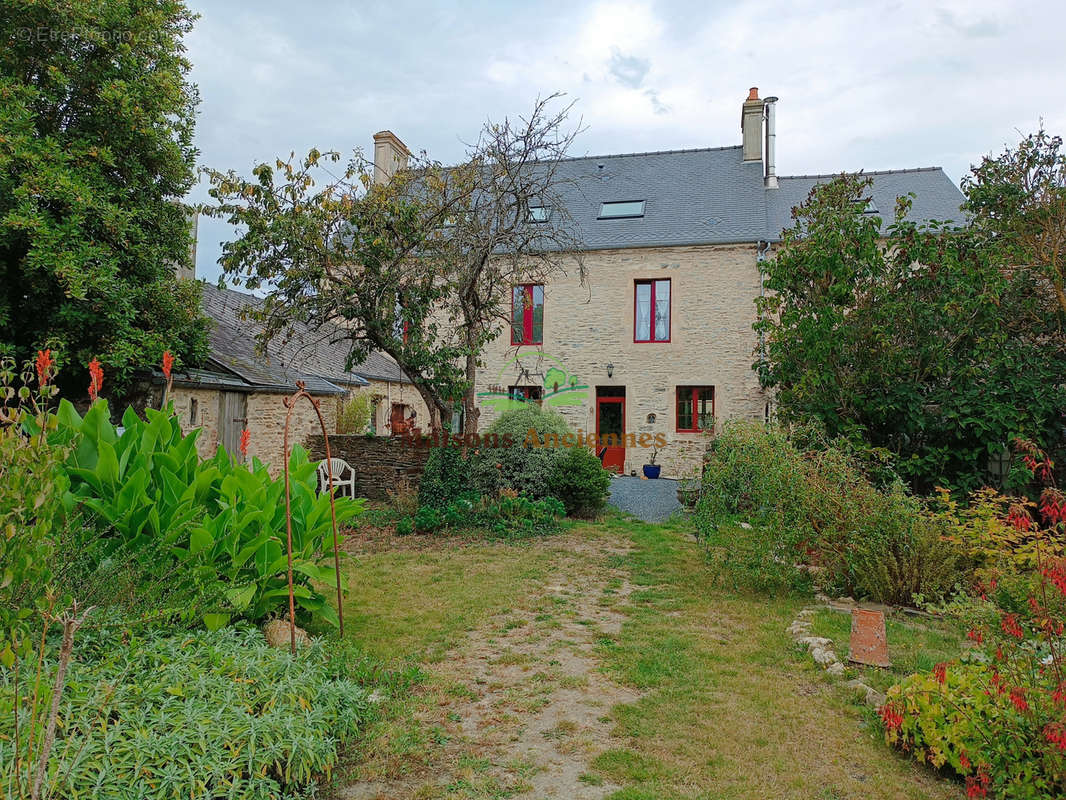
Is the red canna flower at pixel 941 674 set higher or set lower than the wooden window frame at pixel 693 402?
lower

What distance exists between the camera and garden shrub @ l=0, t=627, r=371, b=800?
95.5 inches

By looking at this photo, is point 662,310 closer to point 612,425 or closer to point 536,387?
point 612,425

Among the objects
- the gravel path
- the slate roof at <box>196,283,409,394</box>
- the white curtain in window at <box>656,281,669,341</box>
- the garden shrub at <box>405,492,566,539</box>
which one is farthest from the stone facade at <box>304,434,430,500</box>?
the white curtain in window at <box>656,281,669,341</box>

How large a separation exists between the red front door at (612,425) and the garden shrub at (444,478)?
6.22 metres

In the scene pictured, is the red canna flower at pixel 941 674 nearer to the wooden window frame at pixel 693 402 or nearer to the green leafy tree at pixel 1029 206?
the green leafy tree at pixel 1029 206

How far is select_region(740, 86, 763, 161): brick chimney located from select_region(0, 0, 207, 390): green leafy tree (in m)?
13.2

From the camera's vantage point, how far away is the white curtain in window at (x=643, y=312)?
618 inches

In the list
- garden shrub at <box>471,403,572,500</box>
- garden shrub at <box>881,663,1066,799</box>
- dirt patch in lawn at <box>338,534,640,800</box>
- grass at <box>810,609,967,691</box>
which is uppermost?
garden shrub at <box>471,403,572,500</box>

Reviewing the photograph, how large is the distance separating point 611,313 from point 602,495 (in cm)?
675

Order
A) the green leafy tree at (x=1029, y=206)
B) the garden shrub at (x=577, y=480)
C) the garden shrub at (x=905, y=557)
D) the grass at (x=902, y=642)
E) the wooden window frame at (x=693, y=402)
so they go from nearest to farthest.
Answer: the grass at (x=902, y=642), the garden shrub at (x=905, y=557), the green leafy tree at (x=1029, y=206), the garden shrub at (x=577, y=480), the wooden window frame at (x=693, y=402)

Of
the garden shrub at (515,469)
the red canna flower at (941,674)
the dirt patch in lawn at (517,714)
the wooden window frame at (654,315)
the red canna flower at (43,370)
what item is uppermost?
the wooden window frame at (654,315)

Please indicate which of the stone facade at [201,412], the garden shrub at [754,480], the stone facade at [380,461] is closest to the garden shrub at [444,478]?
the stone facade at [380,461]

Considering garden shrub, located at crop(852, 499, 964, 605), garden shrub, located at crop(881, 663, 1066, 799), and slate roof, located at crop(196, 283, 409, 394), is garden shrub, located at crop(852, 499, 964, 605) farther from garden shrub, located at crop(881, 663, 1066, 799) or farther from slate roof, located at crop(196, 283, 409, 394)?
slate roof, located at crop(196, 283, 409, 394)

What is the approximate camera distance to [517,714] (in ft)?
11.7
